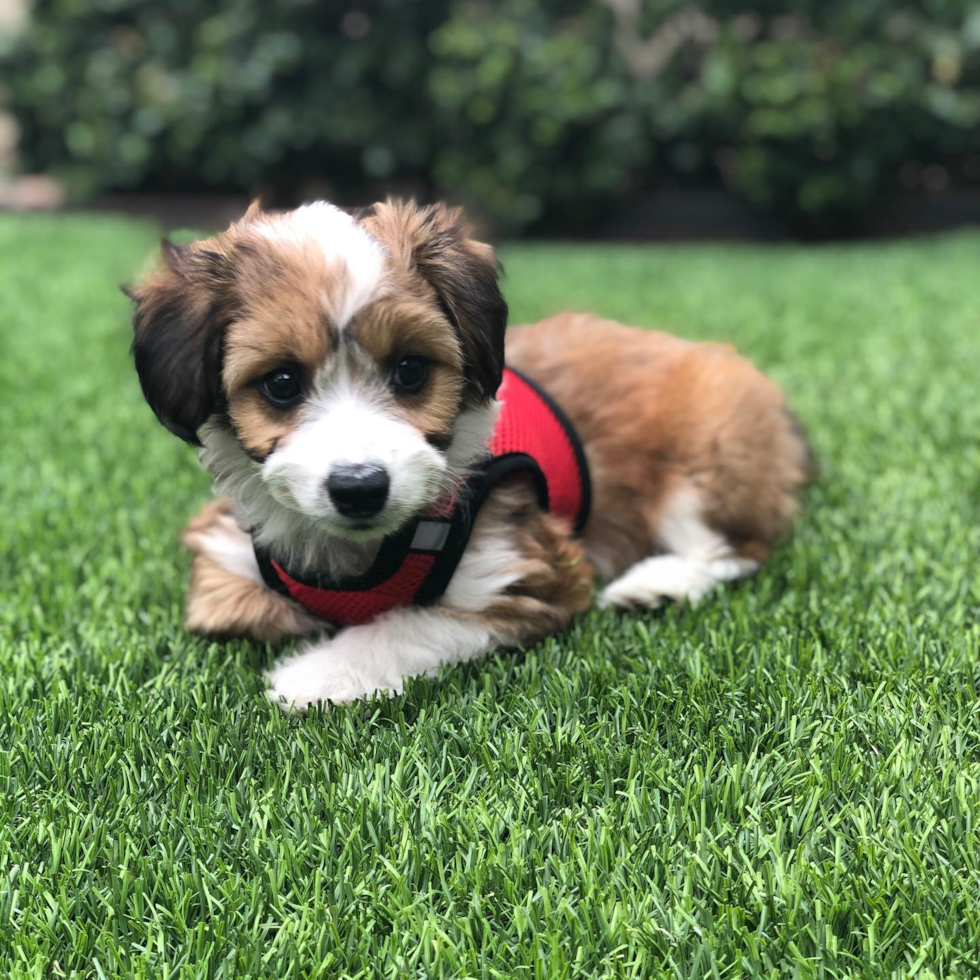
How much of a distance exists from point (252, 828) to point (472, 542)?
3.15 ft

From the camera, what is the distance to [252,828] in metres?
1.97

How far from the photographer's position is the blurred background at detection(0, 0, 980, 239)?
32.9 feet

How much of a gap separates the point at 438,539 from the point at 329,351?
23.3 inches

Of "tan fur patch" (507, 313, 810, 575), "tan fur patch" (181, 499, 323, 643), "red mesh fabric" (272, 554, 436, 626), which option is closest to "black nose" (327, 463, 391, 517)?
"red mesh fabric" (272, 554, 436, 626)

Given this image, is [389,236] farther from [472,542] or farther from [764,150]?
[764,150]

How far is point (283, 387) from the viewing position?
2.27 m

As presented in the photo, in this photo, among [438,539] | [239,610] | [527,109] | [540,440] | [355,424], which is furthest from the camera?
[527,109]

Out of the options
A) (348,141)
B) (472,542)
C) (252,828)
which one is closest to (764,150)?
(348,141)

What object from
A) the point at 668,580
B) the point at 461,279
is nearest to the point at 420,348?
the point at 461,279

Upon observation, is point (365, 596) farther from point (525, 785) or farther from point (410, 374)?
point (525, 785)

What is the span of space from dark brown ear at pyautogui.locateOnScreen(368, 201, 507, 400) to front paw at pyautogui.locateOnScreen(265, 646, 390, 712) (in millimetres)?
744

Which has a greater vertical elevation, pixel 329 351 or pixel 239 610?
pixel 329 351

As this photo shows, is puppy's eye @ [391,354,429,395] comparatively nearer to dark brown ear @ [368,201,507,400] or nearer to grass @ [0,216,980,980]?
dark brown ear @ [368,201,507,400]

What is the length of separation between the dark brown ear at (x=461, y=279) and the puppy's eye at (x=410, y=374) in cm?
11
